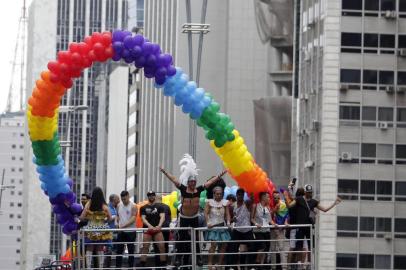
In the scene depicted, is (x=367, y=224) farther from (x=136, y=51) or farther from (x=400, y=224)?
(x=136, y=51)

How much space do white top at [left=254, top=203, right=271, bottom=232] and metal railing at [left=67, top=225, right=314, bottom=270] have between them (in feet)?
0.33

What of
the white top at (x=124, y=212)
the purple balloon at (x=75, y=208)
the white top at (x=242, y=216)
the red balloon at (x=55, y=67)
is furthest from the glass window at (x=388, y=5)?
the white top at (x=242, y=216)

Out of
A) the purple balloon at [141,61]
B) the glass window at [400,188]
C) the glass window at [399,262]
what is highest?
the purple balloon at [141,61]

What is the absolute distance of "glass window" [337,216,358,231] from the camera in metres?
95.6

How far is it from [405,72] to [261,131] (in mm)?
16291

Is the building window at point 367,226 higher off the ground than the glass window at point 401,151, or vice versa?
the glass window at point 401,151

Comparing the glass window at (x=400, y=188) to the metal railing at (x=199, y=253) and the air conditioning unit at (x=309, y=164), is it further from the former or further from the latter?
the metal railing at (x=199, y=253)

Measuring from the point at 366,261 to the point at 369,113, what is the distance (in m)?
7.36

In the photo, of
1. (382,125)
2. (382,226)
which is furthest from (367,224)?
(382,125)

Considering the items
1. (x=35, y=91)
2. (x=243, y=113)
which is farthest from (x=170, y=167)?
(x=35, y=91)

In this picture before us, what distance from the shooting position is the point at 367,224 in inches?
3775

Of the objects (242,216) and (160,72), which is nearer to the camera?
(242,216)

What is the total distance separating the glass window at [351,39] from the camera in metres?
95.6

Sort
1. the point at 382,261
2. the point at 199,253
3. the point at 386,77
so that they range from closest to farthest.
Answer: the point at 199,253, the point at 382,261, the point at 386,77
